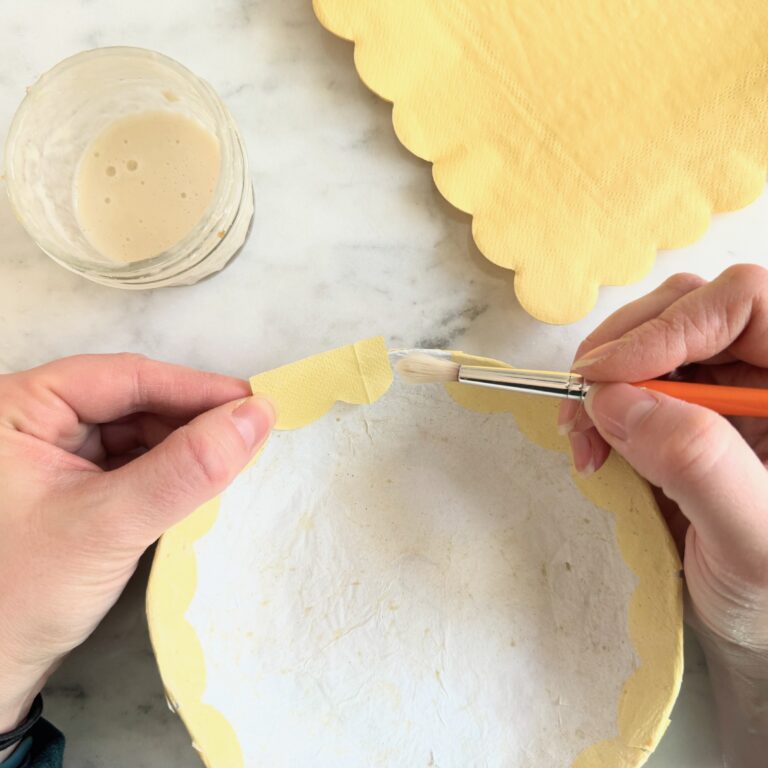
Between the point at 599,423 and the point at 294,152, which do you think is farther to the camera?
the point at 294,152

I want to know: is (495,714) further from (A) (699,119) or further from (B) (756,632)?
(A) (699,119)

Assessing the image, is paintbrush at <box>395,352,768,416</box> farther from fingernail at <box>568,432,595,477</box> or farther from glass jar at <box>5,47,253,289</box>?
glass jar at <box>5,47,253,289</box>

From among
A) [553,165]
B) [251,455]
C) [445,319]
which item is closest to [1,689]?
[251,455]

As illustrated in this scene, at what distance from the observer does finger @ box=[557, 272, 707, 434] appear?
433mm

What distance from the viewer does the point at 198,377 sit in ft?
1.50

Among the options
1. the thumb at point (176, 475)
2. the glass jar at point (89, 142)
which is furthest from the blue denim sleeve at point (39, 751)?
the glass jar at point (89, 142)

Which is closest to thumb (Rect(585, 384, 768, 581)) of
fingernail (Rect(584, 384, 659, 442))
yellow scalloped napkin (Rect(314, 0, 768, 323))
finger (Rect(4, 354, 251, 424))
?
fingernail (Rect(584, 384, 659, 442))

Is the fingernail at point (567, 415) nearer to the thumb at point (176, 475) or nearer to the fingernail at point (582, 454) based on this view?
the fingernail at point (582, 454)

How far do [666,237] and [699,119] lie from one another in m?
0.08

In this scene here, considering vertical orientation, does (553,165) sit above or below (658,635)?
above

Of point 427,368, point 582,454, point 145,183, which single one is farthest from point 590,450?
point 145,183

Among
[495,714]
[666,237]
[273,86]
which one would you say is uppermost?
[273,86]

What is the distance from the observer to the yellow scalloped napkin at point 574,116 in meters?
0.47

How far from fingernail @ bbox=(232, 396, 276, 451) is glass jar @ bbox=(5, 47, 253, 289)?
0.10 metres
